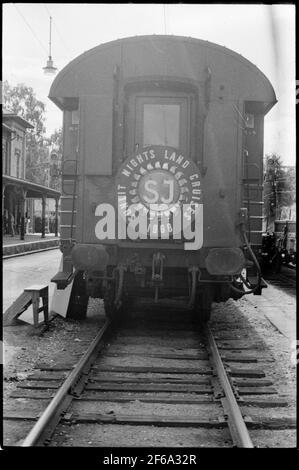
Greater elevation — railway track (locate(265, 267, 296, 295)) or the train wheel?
the train wheel

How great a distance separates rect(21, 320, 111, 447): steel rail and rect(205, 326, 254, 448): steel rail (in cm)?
125

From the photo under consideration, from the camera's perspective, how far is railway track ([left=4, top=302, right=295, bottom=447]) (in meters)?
3.91

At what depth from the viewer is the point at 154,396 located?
4.82 meters

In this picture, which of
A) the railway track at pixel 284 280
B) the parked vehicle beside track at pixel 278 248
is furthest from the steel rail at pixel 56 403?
the parked vehicle beside track at pixel 278 248

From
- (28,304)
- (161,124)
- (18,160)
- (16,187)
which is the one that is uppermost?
(18,160)

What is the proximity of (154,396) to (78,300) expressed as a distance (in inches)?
140

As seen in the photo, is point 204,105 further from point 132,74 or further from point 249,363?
point 249,363

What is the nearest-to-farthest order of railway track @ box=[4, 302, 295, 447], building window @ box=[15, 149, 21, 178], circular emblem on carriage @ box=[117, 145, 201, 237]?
railway track @ box=[4, 302, 295, 447]
circular emblem on carriage @ box=[117, 145, 201, 237]
building window @ box=[15, 149, 21, 178]

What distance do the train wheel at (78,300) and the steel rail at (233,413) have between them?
2.69 meters

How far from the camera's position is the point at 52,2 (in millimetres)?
3734

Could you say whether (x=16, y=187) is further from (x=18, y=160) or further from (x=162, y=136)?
(x=162, y=136)

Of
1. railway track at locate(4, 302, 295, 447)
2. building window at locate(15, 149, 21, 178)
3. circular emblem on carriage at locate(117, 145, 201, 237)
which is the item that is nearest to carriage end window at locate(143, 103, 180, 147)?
circular emblem on carriage at locate(117, 145, 201, 237)

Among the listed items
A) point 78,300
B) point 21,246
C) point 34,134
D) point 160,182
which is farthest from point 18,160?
point 160,182

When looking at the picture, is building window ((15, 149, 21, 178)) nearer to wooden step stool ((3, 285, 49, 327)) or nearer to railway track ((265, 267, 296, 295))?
railway track ((265, 267, 296, 295))
